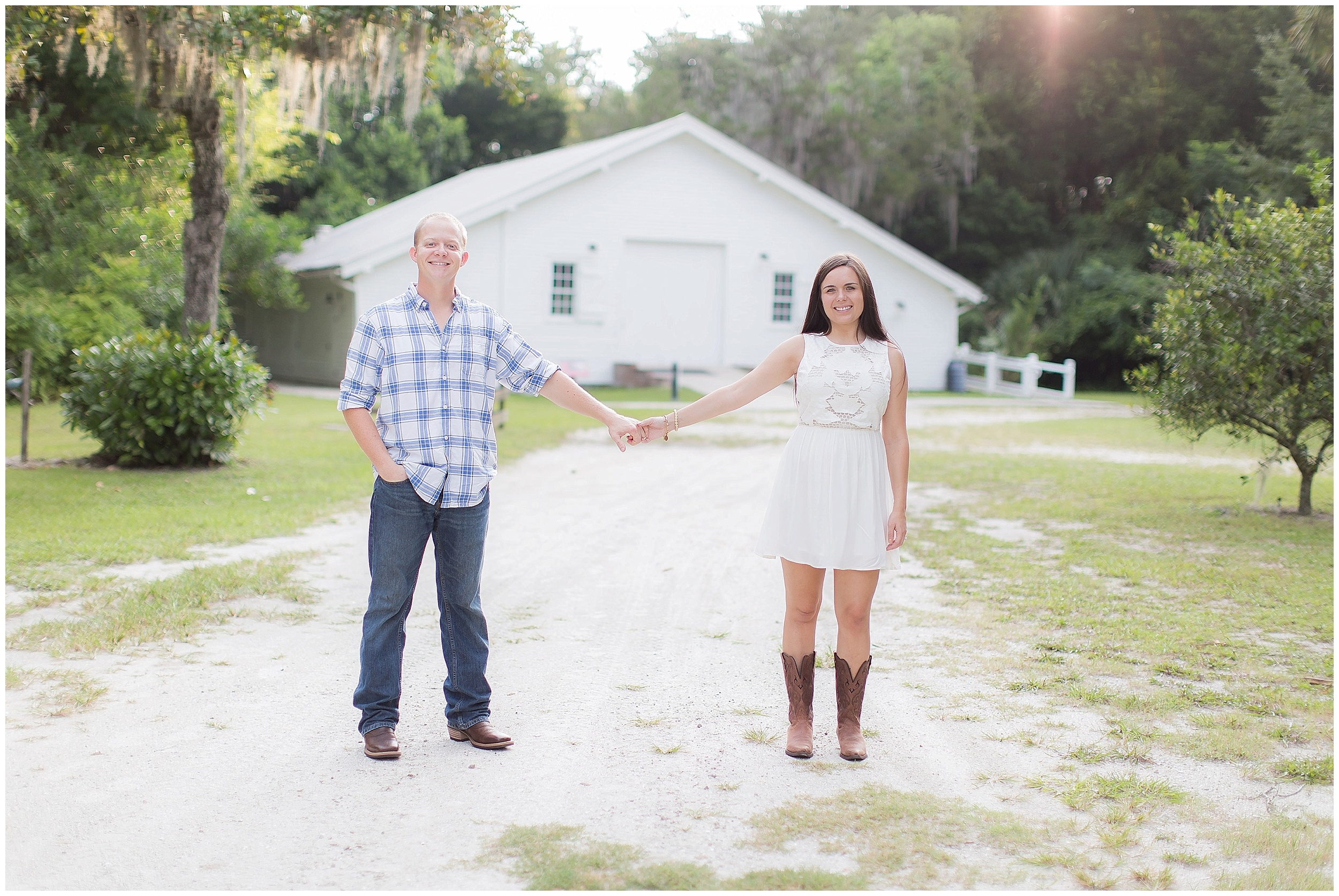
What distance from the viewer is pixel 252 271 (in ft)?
80.9

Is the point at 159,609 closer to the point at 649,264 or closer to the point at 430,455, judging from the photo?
the point at 430,455

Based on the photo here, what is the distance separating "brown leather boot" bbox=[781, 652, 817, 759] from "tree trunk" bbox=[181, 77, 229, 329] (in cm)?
944

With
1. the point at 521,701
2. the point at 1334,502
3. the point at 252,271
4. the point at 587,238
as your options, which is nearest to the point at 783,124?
the point at 587,238

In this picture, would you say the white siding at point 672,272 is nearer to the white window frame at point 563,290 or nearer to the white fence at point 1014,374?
the white window frame at point 563,290

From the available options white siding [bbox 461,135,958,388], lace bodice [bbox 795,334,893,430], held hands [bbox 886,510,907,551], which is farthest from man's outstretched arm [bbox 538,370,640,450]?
white siding [bbox 461,135,958,388]

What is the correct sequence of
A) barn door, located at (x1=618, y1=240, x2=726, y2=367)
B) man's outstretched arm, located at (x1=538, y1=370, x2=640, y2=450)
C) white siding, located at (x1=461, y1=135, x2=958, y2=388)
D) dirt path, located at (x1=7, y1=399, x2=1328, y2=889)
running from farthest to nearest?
barn door, located at (x1=618, y1=240, x2=726, y2=367), white siding, located at (x1=461, y1=135, x2=958, y2=388), man's outstretched arm, located at (x1=538, y1=370, x2=640, y2=450), dirt path, located at (x1=7, y1=399, x2=1328, y2=889)

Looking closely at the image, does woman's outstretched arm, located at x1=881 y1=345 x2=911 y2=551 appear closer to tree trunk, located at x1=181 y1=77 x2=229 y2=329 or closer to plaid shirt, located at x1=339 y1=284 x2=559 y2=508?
plaid shirt, located at x1=339 y1=284 x2=559 y2=508

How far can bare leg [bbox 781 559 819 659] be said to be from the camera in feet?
13.8

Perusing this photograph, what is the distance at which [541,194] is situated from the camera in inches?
949

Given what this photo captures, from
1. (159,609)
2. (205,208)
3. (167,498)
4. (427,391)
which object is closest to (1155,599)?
(427,391)

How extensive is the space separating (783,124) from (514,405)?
747 inches

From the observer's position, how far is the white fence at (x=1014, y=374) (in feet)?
83.7

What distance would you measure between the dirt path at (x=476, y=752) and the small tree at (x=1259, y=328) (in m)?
4.08

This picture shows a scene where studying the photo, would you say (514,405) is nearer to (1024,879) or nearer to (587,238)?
(587,238)
